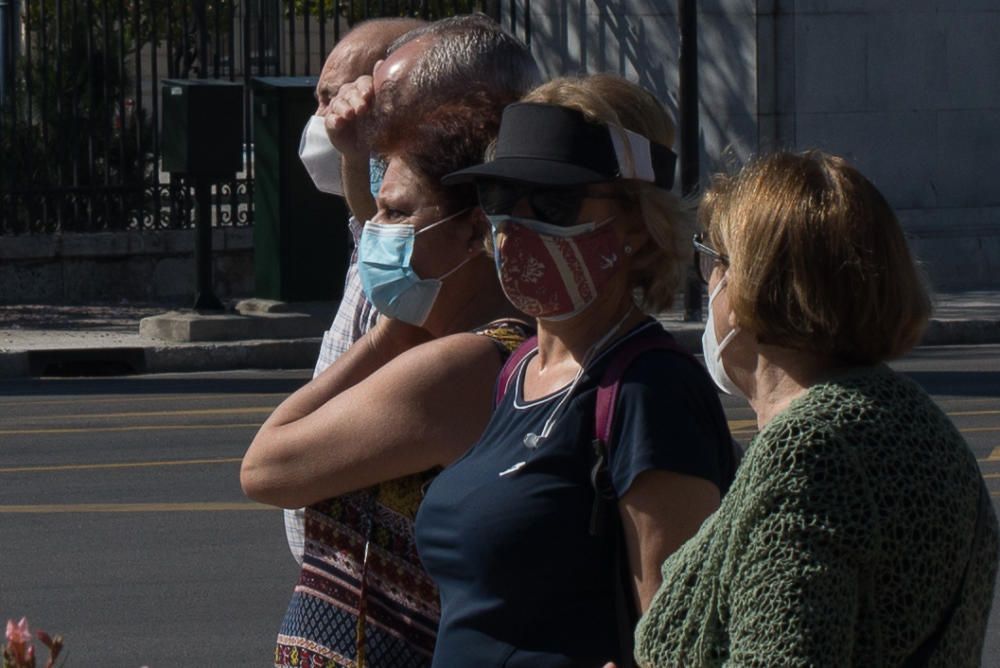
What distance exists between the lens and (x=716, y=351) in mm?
2355

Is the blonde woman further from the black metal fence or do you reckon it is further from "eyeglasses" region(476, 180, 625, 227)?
the black metal fence

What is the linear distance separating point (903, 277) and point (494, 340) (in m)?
0.74

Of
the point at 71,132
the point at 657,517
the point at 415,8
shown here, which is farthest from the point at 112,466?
the point at 415,8

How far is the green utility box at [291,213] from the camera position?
14719 millimetres

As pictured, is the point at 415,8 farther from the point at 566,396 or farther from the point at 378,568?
the point at 566,396

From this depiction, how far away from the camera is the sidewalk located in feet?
44.1

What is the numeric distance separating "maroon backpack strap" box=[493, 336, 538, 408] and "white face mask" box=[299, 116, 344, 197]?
103 centimetres

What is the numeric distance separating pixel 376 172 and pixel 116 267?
1375 cm

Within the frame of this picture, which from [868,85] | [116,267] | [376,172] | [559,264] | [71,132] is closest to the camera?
[559,264]

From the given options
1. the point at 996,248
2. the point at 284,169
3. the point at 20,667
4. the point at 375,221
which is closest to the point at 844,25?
the point at 996,248

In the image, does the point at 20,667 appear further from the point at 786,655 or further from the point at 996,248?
the point at 996,248

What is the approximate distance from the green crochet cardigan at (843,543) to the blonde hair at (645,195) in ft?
1.68

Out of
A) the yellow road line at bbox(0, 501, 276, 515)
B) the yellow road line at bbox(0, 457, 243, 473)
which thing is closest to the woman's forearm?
the yellow road line at bbox(0, 501, 276, 515)

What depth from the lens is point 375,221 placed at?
2.91m
